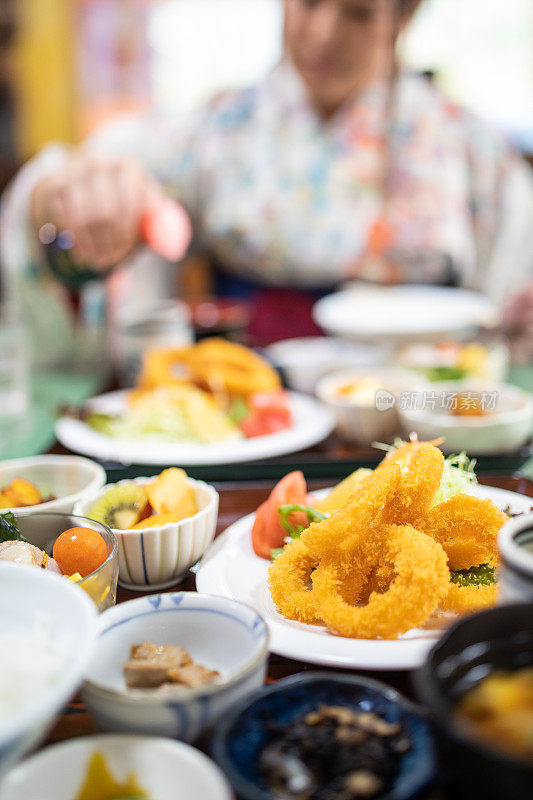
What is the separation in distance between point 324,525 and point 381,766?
0.38 m

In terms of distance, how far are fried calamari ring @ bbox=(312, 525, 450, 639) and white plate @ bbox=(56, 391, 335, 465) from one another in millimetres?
782

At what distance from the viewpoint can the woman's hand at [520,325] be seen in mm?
2660

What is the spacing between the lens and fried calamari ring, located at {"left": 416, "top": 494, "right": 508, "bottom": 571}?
42.3 inches

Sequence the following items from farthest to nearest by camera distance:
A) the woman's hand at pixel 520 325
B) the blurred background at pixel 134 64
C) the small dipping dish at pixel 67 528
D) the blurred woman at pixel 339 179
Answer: the blurred background at pixel 134 64
the blurred woman at pixel 339 179
the woman's hand at pixel 520 325
the small dipping dish at pixel 67 528

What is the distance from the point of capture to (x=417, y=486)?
1.05 m

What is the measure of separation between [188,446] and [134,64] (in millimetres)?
6023

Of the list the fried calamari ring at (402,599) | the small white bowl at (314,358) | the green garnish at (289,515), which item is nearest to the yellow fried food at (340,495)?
the green garnish at (289,515)

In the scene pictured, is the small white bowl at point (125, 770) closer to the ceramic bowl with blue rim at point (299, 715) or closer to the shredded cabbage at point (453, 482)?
the ceramic bowl with blue rim at point (299, 715)

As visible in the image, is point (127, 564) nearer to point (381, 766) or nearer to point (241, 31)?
point (381, 766)

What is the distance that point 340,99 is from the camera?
3299mm

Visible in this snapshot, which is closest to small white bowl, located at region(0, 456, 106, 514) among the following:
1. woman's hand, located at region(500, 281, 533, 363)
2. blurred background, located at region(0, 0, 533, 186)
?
woman's hand, located at region(500, 281, 533, 363)

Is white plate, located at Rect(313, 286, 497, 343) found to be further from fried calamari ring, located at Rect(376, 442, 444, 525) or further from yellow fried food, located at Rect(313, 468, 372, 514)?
fried calamari ring, located at Rect(376, 442, 444, 525)

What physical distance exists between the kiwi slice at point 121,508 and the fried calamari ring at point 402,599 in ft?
1.18

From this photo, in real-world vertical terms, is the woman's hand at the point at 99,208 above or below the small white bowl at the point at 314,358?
above
